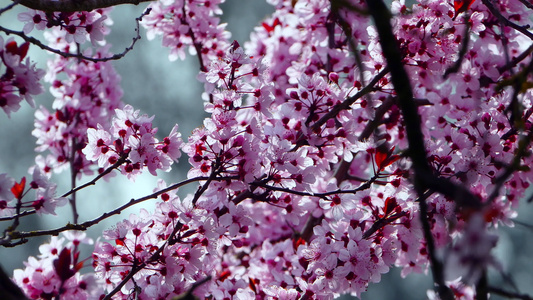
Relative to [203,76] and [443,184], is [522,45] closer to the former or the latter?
[203,76]

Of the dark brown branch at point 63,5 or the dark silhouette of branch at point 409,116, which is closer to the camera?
the dark silhouette of branch at point 409,116

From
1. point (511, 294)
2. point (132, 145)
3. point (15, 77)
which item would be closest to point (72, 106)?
point (132, 145)

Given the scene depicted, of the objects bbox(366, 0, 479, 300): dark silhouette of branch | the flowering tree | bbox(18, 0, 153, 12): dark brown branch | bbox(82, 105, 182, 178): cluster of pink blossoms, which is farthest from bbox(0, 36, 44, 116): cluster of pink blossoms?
bbox(366, 0, 479, 300): dark silhouette of branch

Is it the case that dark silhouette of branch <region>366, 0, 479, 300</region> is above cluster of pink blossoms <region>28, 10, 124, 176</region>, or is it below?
below

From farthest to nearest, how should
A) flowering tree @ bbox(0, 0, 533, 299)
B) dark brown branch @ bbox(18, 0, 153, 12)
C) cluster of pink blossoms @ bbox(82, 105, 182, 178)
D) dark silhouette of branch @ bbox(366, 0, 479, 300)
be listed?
cluster of pink blossoms @ bbox(82, 105, 182, 178), flowering tree @ bbox(0, 0, 533, 299), dark brown branch @ bbox(18, 0, 153, 12), dark silhouette of branch @ bbox(366, 0, 479, 300)

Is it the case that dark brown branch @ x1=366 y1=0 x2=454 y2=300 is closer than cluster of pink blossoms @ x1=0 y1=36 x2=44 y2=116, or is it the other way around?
dark brown branch @ x1=366 y1=0 x2=454 y2=300

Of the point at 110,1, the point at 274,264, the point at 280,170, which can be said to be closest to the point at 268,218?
the point at 274,264

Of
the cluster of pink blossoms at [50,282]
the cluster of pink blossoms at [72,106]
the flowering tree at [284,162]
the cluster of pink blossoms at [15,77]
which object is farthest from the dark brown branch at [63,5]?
the cluster of pink blossoms at [72,106]

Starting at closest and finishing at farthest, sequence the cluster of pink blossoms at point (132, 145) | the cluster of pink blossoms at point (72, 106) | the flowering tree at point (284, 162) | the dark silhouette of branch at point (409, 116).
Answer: the dark silhouette of branch at point (409, 116), the flowering tree at point (284, 162), the cluster of pink blossoms at point (132, 145), the cluster of pink blossoms at point (72, 106)

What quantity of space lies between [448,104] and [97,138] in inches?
100

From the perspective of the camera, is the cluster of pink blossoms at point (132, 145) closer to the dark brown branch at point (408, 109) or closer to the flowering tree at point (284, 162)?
A: the flowering tree at point (284, 162)

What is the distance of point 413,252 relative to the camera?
3475mm

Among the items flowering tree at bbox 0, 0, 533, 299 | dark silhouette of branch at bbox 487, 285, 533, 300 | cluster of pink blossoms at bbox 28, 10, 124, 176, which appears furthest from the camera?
cluster of pink blossoms at bbox 28, 10, 124, 176

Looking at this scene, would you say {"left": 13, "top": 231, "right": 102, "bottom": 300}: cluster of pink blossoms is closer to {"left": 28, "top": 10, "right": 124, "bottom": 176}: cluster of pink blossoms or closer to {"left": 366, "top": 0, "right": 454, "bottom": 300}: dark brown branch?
{"left": 28, "top": 10, "right": 124, "bottom": 176}: cluster of pink blossoms
